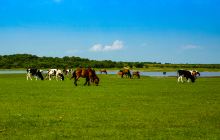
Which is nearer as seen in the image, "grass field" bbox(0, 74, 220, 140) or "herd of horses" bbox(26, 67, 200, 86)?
"grass field" bbox(0, 74, 220, 140)

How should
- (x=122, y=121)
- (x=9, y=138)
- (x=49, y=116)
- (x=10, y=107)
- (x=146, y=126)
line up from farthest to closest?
(x=10, y=107) → (x=49, y=116) → (x=122, y=121) → (x=146, y=126) → (x=9, y=138)

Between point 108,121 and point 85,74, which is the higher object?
point 85,74

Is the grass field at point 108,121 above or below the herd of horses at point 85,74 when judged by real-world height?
below

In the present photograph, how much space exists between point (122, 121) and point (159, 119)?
152 cm

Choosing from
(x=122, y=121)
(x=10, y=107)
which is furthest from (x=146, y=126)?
(x=10, y=107)

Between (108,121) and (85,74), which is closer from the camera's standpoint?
(108,121)

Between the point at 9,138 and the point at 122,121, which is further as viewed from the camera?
the point at 122,121

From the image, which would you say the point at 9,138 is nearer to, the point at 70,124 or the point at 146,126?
the point at 70,124

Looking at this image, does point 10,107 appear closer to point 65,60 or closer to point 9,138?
point 9,138

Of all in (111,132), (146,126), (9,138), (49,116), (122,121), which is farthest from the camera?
(49,116)

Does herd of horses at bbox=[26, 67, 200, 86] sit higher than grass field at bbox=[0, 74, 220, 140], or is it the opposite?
herd of horses at bbox=[26, 67, 200, 86]

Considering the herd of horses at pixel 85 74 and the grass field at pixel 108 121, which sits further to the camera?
the herd of horses at pixel 85 74

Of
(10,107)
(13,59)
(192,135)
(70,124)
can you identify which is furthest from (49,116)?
(13,59)

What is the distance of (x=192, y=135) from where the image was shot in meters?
13.7
